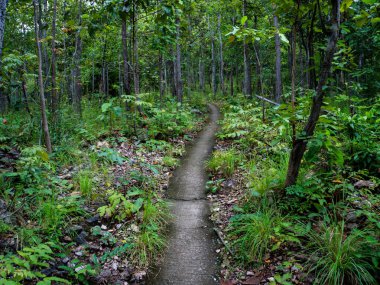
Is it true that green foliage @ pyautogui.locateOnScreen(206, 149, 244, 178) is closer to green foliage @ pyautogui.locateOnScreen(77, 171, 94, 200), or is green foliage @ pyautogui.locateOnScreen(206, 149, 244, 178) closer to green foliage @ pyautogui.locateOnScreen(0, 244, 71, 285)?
green foliage @ pyautogui.locateOnScreen(77, 171, 94, 200)

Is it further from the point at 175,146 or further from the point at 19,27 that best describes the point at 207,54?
the point at 175,146

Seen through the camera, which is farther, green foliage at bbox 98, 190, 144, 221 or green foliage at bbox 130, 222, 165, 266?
green foliage at bbox 98, 190, 144, 221

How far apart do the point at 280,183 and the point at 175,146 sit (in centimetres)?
497

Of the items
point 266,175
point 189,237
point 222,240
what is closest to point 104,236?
point 189,237

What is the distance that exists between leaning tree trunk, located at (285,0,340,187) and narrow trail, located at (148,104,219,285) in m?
1.82

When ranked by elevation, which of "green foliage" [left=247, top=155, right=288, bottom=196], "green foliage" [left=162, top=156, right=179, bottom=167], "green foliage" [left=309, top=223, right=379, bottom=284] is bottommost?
"green foliage" [left=309, top=223, right=379, bottom=284]

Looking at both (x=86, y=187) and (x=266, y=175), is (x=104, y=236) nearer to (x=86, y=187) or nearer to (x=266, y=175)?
(x=86, y=187)

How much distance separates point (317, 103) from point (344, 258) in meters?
2.21

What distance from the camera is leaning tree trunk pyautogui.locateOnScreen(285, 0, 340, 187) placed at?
149 inches

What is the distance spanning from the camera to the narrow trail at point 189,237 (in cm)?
396

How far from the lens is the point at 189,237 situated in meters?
4.80

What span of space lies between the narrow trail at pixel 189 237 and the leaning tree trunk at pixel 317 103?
5.97ft

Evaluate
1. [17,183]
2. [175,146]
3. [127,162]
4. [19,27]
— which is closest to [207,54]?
[19,27]

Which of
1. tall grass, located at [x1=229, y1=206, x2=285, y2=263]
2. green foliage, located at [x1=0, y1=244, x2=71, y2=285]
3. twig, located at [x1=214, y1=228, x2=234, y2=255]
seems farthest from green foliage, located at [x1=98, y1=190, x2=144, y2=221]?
tall grass, located at [x1=229, y1=206, x2=285, y2=263]
